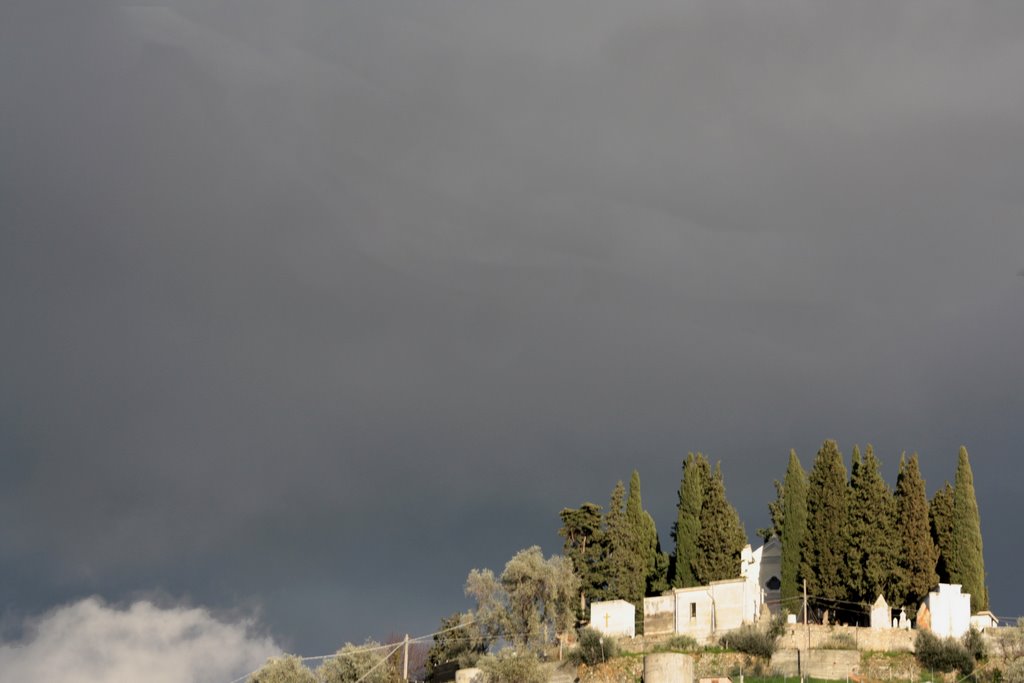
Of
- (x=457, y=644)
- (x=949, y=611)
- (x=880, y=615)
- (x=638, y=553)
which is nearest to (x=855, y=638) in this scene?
(x=880, y=615)

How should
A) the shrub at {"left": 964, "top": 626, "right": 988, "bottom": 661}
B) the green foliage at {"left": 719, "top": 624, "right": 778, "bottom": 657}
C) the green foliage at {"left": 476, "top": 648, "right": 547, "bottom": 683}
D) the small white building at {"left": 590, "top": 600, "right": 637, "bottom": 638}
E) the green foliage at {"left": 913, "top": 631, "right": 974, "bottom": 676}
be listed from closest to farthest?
the green foliage at {"left": 913, "top": 631, "right": 974, "bottom": 676} → the shrub at {"left": 964, "top": 626, "right": 988, "bottom": 661} → the green foliage at {"left": 719, "top": 624, "right": 778, "bottom": 657} → the green foliage at {"left": 476, "top": 648, "right": 547, "bottom": 683} → the small white building at {"left": 590, "top": 600, "right": 637, "bottom": 638}

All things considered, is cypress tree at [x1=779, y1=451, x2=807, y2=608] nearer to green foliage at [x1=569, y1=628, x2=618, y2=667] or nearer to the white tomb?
the white tomb

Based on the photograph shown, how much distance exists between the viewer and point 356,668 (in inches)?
3216

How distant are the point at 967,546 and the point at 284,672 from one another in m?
37.7

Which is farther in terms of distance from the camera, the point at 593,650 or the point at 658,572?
the point at 658,572

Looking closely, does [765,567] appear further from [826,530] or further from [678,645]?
[678,645]

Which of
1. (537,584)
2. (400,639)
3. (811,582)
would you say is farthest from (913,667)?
(400,639)

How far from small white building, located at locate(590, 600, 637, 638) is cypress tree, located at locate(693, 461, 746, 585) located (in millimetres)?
4854

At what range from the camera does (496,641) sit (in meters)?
82.0

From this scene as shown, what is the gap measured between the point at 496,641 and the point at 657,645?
391 inches

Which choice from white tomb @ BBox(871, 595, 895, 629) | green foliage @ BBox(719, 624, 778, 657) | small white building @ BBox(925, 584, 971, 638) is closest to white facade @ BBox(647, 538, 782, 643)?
green foliage @ BBox(719, 624, 778, 657)

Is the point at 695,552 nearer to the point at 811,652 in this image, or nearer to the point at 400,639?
the point at 811,652

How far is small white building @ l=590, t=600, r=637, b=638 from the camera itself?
263 ft

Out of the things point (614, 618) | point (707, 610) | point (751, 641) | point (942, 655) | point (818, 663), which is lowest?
point (818, 663)
